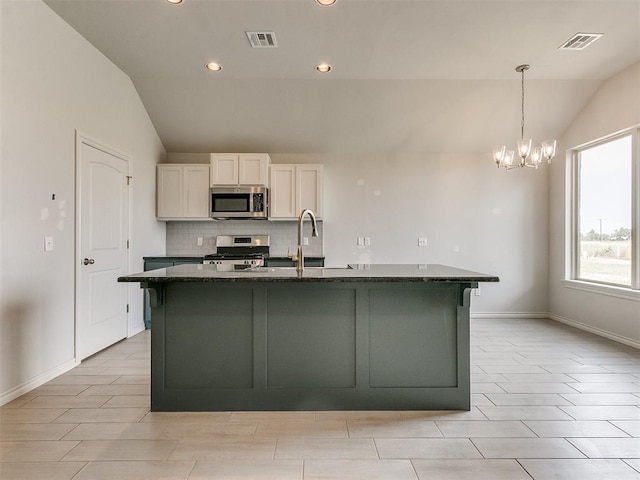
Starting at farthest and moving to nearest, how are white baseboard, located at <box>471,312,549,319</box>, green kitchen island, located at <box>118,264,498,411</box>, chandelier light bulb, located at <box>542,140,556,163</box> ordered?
1. white baseboard, located at <box>471,312,549,319</box>
2. chandelier light bulb, located at <box>542,140,556,163</box>
3. green kitchen island, located at <box>118,264,498,411</box>

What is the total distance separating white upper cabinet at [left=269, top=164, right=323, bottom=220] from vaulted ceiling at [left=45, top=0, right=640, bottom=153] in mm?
459

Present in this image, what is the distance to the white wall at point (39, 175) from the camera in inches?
106

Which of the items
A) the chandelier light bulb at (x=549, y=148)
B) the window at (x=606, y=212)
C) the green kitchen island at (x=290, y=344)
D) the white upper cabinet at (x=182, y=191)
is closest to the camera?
the green kitchen island at (x=290, y=344)

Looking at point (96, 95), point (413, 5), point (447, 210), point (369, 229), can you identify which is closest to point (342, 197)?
point (369, 229)

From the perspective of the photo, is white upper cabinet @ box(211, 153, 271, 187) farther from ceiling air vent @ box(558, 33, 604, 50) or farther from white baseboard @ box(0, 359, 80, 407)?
ceiling air vent @ box(558, 33, 604, 50)

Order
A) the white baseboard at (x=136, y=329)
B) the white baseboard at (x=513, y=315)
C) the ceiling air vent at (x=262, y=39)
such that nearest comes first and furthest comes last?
the ceiling air vent at (x=262, y=39) < the white baseboard at (x=136, y=329) < the white baseboard at (x=513, y=315)

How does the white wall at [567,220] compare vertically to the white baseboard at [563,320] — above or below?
above

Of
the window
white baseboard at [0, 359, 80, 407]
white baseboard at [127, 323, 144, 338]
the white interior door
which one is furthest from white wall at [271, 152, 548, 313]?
white baseboard at [0, 359, 80, 407]

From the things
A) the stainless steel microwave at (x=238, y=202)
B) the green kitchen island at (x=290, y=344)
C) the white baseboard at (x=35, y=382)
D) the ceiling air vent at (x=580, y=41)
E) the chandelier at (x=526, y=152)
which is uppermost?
the ceiling air vent at (x=580, y=41)

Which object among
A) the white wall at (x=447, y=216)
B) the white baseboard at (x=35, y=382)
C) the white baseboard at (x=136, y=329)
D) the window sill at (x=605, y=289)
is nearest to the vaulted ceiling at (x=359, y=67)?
the white wall at (x=447, y=216)

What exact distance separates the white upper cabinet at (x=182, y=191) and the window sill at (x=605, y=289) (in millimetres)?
4958

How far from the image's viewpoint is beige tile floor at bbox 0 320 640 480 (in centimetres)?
188

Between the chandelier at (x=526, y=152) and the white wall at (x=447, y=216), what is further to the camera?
the white wall at (x=447, y=216)

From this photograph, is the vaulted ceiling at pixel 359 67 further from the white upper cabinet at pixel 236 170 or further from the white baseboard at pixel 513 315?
the white baseboard at pixel 513 315
